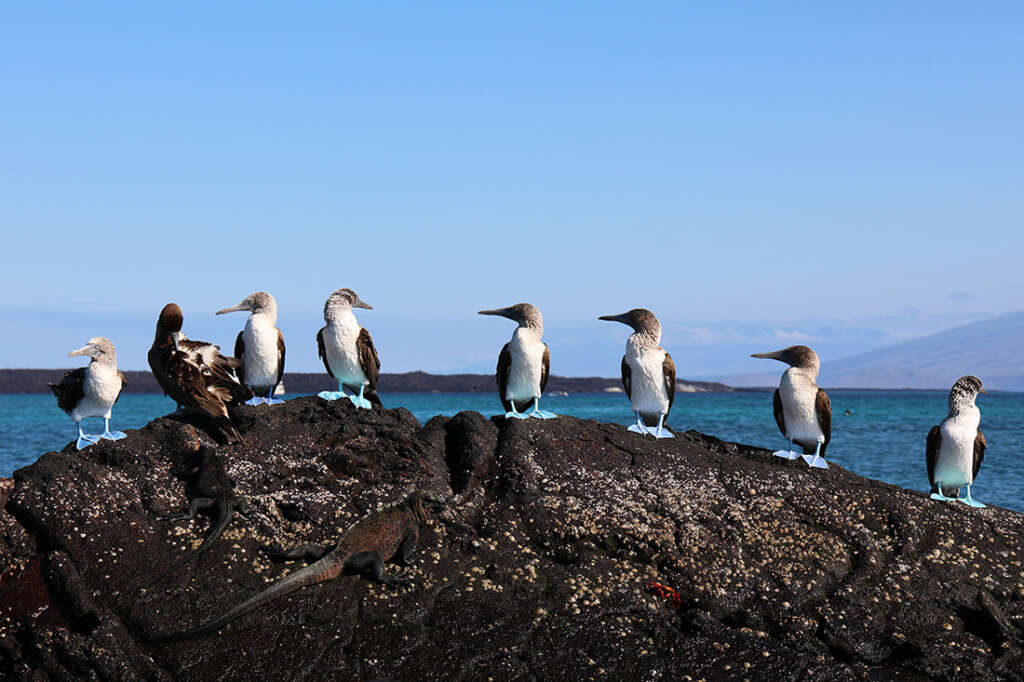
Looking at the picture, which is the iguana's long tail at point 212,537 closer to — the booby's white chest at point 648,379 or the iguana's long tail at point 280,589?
the iguana's long tail at point 280,589

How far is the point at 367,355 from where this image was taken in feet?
35.8

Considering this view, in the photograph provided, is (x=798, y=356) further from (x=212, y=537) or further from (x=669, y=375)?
(x=212, y=537)

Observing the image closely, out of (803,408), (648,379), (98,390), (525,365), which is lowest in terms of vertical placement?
(803,408)

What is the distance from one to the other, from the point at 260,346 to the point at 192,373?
1353 mm

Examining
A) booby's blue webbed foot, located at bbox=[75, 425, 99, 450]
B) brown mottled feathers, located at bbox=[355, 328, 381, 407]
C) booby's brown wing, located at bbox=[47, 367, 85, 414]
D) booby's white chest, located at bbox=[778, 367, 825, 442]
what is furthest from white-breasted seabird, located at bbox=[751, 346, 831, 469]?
booby's brown wing, located at bbox=[47, 367, 85, 414]

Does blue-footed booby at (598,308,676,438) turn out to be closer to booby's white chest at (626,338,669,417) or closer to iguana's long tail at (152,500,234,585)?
booby's white chest at (626,338,669,417)

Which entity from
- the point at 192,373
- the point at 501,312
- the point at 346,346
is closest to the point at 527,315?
the point at 501,312

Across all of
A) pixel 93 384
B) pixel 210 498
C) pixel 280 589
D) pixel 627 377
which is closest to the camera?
pixel 280 589

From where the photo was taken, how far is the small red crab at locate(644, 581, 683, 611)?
7355 mm

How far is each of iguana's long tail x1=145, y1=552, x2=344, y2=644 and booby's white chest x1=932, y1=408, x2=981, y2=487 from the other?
6.68 m

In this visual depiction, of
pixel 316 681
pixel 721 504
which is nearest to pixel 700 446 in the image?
pixel 721 504

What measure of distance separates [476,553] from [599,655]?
139cm

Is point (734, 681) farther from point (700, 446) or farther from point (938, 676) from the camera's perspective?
point (700, 446)

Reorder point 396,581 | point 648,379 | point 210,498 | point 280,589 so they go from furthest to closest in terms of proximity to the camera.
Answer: point 648,379
point 210,498
point 396,581
point 280,589
